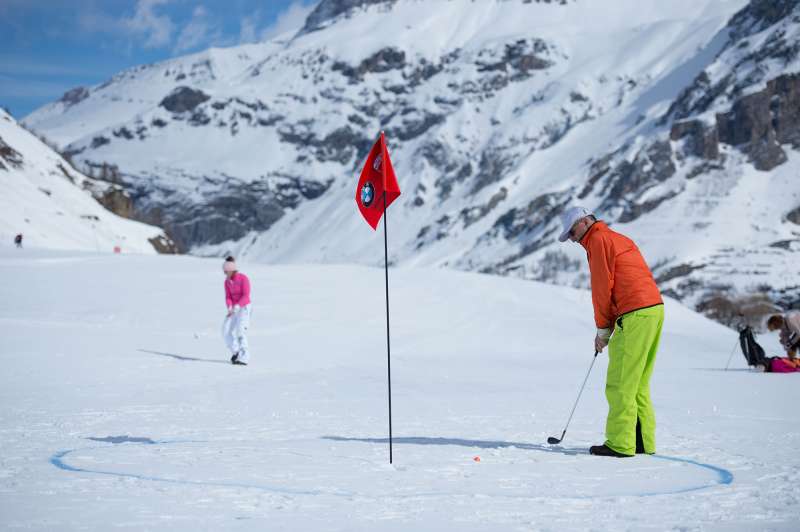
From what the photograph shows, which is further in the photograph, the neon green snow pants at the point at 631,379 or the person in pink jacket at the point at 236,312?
the person in pink jacket at the point at 236,312

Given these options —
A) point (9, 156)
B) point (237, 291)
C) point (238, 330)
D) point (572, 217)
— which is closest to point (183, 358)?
point (238, 330)

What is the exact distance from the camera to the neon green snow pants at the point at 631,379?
830 centimetres

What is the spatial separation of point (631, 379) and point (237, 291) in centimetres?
1133

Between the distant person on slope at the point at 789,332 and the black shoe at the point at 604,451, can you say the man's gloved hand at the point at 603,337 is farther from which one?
the distant person on slope at the point at 789,332

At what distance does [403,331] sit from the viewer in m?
27.9

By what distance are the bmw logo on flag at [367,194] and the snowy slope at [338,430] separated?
2.71m

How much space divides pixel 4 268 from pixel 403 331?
13.9 metres

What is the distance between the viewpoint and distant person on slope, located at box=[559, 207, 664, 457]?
834 centimetres

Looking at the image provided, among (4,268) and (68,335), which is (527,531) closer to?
(68,335)

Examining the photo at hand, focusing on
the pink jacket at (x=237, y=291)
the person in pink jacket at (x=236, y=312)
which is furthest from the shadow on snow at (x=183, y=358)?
the pink jacket at (x=237, y=291)

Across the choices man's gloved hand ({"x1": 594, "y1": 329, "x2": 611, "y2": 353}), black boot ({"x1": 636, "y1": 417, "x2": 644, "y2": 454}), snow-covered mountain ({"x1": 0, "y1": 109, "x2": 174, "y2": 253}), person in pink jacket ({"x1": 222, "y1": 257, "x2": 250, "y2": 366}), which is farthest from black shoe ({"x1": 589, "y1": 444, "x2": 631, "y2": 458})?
snow-covered mountain ({"x1": 0, "y1": 109, "x2": 174, "y2": 253})

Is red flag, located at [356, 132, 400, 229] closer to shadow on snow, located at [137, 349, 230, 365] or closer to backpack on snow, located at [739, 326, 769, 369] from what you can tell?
shadow on snow, located at [137, 349, 230, 365]

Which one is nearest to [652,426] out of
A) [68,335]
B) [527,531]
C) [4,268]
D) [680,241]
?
[527,531]

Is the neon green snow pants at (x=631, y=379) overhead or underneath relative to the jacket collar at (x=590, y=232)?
underneath
